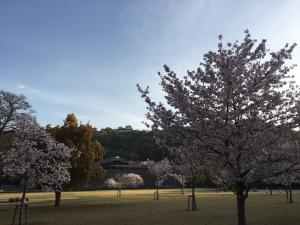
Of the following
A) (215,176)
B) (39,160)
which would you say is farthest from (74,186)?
(215,176)

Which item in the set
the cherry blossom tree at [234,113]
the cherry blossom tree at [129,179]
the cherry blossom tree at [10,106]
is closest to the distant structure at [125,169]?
the cherry blossom tree at [129,179]

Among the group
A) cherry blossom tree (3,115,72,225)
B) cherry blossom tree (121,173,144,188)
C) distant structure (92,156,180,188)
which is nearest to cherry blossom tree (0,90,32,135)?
cherry blossom tree (3,115,72,225)

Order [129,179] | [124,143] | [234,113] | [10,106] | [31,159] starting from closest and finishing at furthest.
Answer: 1. [234,113]
2. [31,159]
3. [10,106]
4. [129,179]
5. [124,143]

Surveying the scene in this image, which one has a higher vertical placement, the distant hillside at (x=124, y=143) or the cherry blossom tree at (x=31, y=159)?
the distant hillside at (x=124, y=143)

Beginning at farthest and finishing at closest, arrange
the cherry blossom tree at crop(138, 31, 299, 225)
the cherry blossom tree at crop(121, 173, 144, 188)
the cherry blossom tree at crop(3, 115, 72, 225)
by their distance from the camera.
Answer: the cherry blossom tree at crop(121, 173, 144, 188) → the cherry blossom tree at crop(3, 115, 72, 225) → the cherry blossom tree at crop(138, 31, 299, 225)

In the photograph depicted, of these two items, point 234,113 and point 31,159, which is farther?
point 31,159

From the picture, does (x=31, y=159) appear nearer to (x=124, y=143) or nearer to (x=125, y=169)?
(x=125, y=169)

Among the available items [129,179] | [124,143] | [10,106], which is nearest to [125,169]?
[129,179]

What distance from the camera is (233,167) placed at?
443 inches

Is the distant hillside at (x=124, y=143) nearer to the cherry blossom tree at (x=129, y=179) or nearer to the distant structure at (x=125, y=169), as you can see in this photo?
the distant structure at (x=125, y=169)

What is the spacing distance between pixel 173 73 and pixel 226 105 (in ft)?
6.00

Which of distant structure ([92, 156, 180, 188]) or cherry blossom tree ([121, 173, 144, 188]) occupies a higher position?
distant structure ([92, 156, 180, 188])

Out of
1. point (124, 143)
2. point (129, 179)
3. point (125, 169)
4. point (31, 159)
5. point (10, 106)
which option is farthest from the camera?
point (124, 143)

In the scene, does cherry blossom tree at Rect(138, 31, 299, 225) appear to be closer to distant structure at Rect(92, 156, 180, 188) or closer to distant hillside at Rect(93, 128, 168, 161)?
distant structure at Rect(92, 156, 180, 188)
